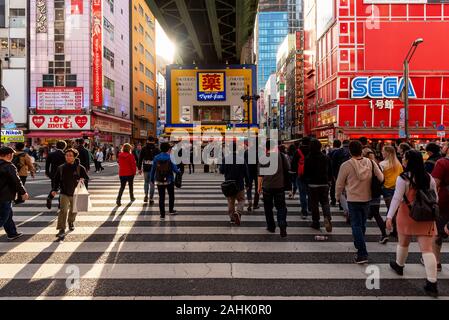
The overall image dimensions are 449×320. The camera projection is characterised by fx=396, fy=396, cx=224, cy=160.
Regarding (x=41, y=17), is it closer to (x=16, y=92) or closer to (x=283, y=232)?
(x=16, y=92)

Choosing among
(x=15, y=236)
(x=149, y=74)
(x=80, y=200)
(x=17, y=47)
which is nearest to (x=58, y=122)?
(x=17, y=47)

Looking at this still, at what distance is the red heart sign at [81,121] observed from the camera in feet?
148

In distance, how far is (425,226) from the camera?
459 cm

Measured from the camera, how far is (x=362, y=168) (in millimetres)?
5805

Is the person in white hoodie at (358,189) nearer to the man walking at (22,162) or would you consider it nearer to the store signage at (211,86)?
the man walking at (22,162)

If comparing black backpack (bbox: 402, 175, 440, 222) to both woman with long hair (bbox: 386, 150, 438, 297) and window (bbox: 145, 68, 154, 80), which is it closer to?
woman with long hair (bbox: 386, 150, 438, 297)

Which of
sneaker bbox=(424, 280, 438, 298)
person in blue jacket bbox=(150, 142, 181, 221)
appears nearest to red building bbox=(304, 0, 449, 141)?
person in blue jacket bbox=(150, 142, 181, 221)

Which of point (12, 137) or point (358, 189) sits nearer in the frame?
point (358, 189)

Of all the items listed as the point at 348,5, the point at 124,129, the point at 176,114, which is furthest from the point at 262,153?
the point at 124,129

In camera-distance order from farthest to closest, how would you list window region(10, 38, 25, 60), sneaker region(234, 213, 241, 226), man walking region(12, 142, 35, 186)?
window region(10, 38, 25, 60)
man walking region(12, 142, 35, 186)
sneaker region(234, 213, 241, 226)

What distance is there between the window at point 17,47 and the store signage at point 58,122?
7476 mm

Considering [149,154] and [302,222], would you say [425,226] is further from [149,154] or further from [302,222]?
[149,154]

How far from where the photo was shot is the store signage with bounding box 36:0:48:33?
4456 cm

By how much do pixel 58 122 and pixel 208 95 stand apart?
3157 cm
